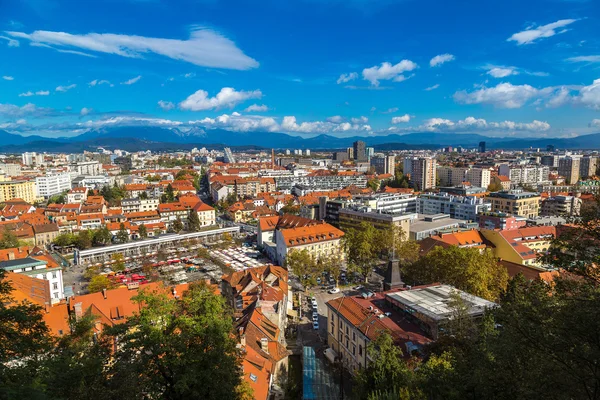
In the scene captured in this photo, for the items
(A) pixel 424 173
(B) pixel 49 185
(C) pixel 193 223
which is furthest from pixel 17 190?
(A) pixel 424 173

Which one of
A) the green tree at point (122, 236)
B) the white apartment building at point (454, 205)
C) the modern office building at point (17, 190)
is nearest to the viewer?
the green tree at point (122, 236)

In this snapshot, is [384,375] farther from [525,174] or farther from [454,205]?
[525,174]

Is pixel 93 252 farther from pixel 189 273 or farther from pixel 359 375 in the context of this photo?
pixel 359 375

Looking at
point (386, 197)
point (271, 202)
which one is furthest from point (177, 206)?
point (386, 197)

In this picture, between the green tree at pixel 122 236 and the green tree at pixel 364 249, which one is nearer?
the green tree at pixel 364 249

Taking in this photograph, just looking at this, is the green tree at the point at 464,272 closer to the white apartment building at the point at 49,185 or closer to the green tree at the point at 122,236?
the green tree at the point at 122,236

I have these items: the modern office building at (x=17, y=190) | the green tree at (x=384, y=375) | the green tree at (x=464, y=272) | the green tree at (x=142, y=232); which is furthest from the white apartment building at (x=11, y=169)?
the green tree at (x=384, y=375)

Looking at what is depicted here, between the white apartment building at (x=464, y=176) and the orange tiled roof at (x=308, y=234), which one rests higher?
the white apartment building at (x=464, y=176)
